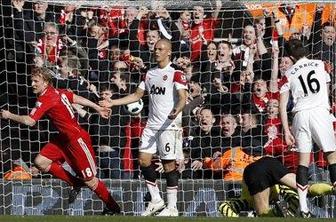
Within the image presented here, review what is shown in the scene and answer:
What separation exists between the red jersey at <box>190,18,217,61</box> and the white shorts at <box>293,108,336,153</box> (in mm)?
3344

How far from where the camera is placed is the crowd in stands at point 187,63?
639 inches

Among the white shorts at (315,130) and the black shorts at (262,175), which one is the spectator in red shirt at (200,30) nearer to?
the white shorts at (315,130)

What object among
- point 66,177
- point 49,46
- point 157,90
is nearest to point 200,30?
point 49,46

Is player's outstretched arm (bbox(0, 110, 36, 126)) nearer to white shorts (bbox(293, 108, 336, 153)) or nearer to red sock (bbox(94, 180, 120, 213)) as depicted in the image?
red sock (bbox(94, 180, 120, 213))

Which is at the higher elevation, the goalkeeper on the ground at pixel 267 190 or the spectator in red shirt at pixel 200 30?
the spectator in red shirt at pixel 200 30

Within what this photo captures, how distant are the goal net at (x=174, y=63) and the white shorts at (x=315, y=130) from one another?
2.13m

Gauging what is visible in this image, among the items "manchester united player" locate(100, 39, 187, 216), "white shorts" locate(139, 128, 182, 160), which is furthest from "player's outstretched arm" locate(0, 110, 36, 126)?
"white shorts" locate(139, 128, 182, 160)

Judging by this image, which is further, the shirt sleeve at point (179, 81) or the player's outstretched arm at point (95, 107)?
the shirt sleeve at point (179, 81)

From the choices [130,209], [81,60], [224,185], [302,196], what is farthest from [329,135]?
[81,60]

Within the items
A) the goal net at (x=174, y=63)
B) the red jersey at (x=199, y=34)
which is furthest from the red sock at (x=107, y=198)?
the red jersey at (x=199, y=34)

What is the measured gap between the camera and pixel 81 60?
1656 centimetres

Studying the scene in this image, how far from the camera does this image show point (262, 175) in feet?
42.1

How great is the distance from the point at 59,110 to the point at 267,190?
314 cm

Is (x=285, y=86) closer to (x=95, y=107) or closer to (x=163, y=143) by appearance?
(x=163, y=143)
